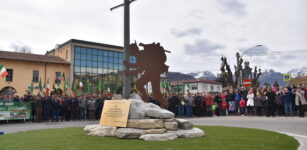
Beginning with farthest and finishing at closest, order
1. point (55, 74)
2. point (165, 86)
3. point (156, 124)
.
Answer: point (55, 74) < point (165, 86) < point (156, 124)

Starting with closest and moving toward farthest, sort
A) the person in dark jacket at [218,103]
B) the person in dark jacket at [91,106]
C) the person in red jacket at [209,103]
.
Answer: the person in dark jacket at [91,106]
the person in red jacket at [209,103]
the person in dark jacket at [218,103]

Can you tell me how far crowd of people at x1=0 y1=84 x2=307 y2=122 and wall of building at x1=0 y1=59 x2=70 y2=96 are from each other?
20.8 m

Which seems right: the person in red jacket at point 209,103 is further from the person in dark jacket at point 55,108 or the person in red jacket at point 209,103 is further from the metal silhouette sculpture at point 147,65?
the person in dark jacket at point 55,108

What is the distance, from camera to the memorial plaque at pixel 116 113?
8.97 m

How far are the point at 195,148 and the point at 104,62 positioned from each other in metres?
40.3

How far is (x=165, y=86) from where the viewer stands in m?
31.1

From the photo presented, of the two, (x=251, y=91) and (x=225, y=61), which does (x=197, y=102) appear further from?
(x=225, y=61)

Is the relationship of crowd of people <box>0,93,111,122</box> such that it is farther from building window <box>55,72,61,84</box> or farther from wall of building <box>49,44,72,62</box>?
wall of building <box>49,44,72,62</box>

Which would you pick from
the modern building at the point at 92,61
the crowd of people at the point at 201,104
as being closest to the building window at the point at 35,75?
the modern building at the point at 92,61

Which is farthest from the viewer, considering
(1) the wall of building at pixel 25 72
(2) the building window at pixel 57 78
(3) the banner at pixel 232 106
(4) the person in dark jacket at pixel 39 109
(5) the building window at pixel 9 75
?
(2) the building window at pixel 57 78

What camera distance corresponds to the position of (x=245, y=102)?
2044 centimetres

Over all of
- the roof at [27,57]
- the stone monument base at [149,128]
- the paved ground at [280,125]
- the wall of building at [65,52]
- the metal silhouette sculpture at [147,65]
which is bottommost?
the paved ground at [280,125]

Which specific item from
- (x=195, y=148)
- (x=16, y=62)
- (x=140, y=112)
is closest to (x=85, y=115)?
(x=140, y=112)

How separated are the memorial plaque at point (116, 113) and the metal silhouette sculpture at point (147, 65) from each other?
1581 millimetres
